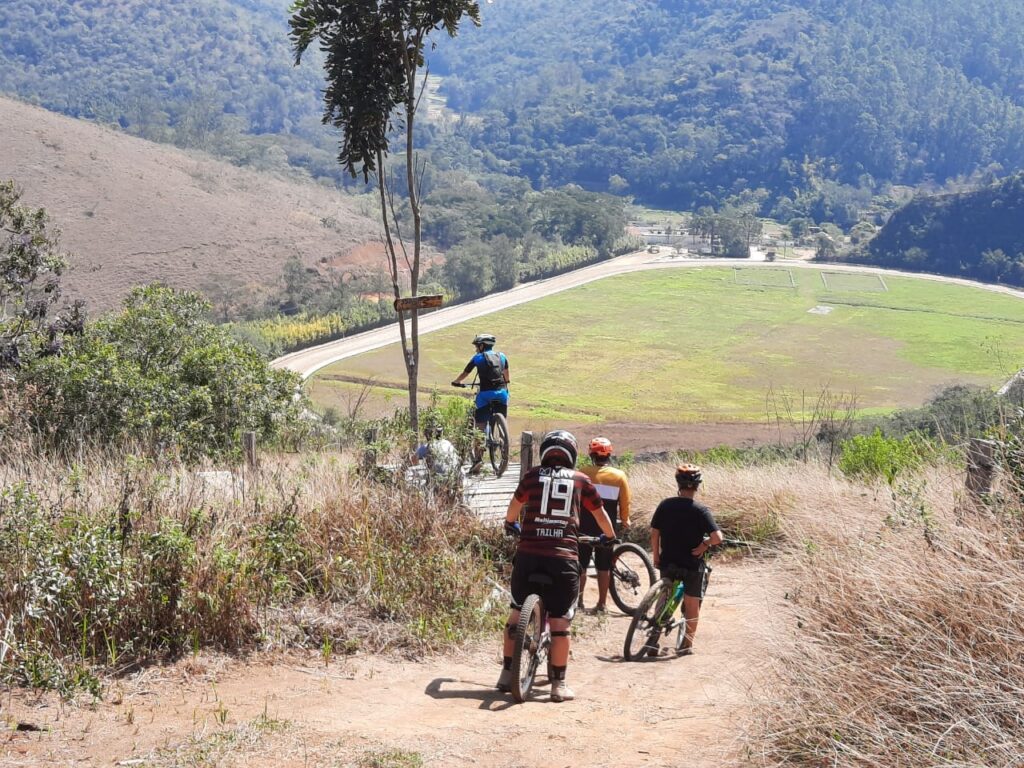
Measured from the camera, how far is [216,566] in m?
6.50

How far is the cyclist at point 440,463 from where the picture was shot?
28.7 ft

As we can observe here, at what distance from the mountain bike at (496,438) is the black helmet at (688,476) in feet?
14.9

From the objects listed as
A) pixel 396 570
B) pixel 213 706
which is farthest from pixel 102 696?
pixel 396 570

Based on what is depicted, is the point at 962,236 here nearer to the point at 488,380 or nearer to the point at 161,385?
the point at 161,385

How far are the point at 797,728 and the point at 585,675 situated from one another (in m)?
2.64

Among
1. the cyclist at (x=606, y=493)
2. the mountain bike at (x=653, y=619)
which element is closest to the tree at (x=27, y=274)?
the cyclist at (x=606, y=493)

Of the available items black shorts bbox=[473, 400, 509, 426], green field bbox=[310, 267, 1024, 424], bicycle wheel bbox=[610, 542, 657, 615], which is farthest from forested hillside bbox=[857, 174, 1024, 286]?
bicycle wheel bbox=[610, 542, 657, 615]

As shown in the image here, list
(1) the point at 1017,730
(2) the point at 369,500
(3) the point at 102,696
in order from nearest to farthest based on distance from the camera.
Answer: (1) the point at 1017,730, (3) the point at 102,696, (2) the point at 369,500

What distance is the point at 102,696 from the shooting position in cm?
557

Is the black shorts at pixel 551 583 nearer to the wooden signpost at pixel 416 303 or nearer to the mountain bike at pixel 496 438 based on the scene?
the wooden signpost at pixel 416 303

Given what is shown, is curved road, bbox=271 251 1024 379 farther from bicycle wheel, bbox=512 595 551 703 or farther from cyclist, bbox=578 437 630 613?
bicycle wheel, bbox=512 595 551 703

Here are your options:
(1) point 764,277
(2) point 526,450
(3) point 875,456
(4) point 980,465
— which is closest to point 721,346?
(1) point 764,277

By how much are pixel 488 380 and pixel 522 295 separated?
89153 mm

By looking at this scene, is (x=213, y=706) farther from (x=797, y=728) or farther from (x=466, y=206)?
(x=466, y=206)
